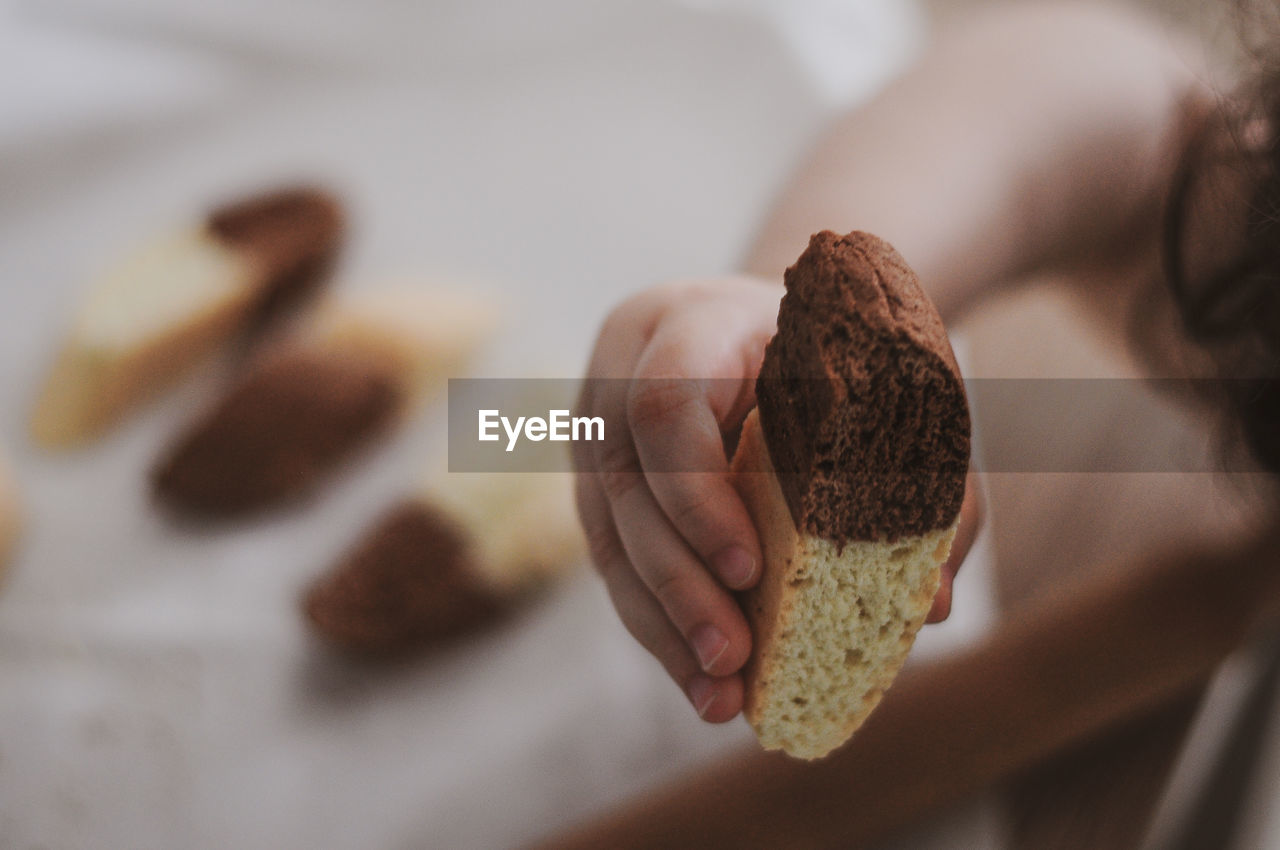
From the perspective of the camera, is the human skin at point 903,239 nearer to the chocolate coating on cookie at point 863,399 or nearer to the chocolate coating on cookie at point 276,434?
the chocolate coating on cookie at point 863,399

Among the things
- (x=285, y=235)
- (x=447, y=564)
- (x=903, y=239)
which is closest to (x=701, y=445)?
(x=903, y=239)

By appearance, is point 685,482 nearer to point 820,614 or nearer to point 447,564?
point 820,614

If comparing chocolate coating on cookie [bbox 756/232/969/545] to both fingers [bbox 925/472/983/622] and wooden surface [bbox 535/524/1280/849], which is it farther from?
wooden surface [bbox 535/524/1280/849]

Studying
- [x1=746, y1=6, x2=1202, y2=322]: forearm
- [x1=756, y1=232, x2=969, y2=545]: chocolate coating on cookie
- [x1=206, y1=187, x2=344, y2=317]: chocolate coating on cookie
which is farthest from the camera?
Result: [x1=206, y1=187, x2=344, y2=317]: chocolate coating on cookie

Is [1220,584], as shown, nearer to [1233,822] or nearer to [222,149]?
[1233,822]

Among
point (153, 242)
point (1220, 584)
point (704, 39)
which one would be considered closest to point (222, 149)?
point (153, 242)

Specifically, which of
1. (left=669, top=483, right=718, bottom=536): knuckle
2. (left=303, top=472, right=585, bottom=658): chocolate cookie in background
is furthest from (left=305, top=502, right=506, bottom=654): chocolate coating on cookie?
(left=669, top=483, right=718, bottom=536): knuckle
